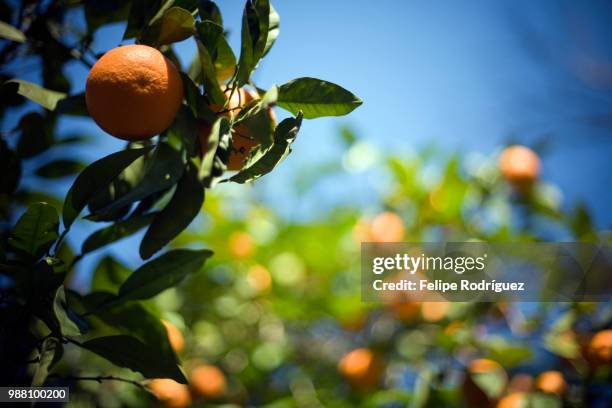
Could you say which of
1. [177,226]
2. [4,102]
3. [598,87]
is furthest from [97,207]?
[598,87]

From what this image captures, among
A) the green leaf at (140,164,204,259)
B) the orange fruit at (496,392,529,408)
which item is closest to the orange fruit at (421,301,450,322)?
the orange fruit at (496,392,529,408)

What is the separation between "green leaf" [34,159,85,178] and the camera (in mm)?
1129

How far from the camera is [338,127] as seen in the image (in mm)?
1896

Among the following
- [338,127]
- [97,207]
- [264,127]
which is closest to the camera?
[264,127]

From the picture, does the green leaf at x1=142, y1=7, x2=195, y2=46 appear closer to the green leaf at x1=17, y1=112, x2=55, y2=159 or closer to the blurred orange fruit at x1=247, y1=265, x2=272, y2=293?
the green leaf at x1=17, y1=112, x2=55, y2=159

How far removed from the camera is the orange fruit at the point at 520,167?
1553 mm

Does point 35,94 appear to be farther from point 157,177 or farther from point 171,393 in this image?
point 171,393

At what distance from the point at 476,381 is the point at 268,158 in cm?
100

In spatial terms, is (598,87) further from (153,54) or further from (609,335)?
(153,54)

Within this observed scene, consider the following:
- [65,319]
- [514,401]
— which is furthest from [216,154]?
[514,401]

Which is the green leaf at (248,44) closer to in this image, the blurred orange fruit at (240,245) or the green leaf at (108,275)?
the green leaf at (108,275)

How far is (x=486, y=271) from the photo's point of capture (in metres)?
1.33

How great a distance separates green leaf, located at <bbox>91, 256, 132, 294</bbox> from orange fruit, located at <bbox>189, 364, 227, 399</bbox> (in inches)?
24.5

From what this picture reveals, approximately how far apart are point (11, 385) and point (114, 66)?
495mm
